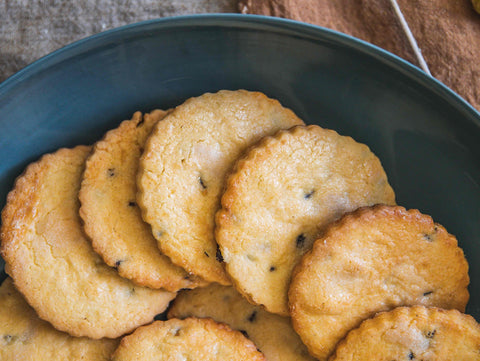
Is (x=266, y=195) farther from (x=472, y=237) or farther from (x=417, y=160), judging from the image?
(x=472, y=237)

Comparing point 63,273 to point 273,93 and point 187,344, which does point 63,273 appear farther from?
point 273,93

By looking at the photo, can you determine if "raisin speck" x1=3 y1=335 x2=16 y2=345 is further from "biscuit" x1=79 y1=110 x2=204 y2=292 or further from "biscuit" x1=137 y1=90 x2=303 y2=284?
"biscuit" x1=137 y1=90 x2=303 y2=284

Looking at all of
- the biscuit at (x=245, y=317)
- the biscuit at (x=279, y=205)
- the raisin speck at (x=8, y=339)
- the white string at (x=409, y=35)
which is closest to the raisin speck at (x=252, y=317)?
the biscuit at (x=245, y=317)

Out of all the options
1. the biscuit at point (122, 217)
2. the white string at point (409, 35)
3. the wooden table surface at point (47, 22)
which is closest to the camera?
the biscuit at point (122, 217)

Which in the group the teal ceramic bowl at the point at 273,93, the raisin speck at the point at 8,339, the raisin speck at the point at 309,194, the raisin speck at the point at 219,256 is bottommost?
the raisin speck at the point at 8,339

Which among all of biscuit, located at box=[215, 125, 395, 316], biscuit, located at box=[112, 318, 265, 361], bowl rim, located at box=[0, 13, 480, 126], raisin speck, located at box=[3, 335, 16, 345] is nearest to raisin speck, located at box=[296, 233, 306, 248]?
biscuit, located at box=[215, 125, 395, 316]

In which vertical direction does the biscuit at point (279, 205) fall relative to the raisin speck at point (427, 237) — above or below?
above

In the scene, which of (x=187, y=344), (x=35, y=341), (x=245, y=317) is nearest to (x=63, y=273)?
(x=35, y=341)

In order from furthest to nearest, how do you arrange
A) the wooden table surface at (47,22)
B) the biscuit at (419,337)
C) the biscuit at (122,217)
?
1. the wooden table surface at (47,22)
2. the biscuit at (122,217)
3. the biscuit at (419,337)

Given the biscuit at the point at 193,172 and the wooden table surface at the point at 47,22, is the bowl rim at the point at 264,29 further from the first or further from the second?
the wooden table surface at the point at 47,22
